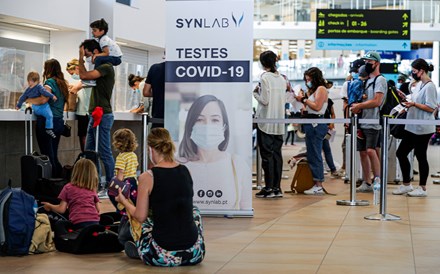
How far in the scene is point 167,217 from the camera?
20.5 feet

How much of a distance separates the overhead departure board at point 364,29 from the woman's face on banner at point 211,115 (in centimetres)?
1530

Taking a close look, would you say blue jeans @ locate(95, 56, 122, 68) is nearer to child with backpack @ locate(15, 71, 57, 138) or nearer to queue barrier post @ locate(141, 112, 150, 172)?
child with backpack @ locate(15, 71, 57, 138)

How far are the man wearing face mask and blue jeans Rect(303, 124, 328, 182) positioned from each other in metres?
0.51

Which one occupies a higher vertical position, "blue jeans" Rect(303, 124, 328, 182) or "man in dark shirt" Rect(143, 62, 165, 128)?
"man in dark shirt" Rect(143, 62, 165, 128)

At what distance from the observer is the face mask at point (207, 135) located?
29.5 ft

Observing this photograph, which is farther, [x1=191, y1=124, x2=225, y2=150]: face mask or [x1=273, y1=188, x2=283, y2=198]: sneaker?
[x1=273, y1=188, x2=283, y2=198]: sneaker

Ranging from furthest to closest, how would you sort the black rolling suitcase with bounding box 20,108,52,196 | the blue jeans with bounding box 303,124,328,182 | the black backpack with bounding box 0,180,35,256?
1. the blue jeans with bounding box 303,124,328,182
2. the black rolling suitcase with bounding box 20,108,52,196
3. the black backpack with bounding box 0,180,35,256

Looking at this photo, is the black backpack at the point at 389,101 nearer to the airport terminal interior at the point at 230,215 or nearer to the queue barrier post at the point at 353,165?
the airport terminal interior at the point at 230,215

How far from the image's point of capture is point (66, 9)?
12.5 meters

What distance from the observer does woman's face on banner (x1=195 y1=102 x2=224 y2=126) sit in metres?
9.02

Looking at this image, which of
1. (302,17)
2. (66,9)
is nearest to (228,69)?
(66,9)

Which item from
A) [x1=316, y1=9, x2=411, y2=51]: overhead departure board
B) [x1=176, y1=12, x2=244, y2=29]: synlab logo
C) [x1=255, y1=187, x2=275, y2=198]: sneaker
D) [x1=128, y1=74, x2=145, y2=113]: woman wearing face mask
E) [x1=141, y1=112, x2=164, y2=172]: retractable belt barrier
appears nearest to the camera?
[x1=176, y1=12, x2=244, y2=29]: synlab logo

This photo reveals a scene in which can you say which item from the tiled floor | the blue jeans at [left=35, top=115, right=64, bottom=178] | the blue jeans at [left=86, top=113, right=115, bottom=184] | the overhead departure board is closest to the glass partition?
the blue jeans at [left=35, top=115, right=64, bottom=178]

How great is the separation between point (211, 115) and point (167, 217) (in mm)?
2886
